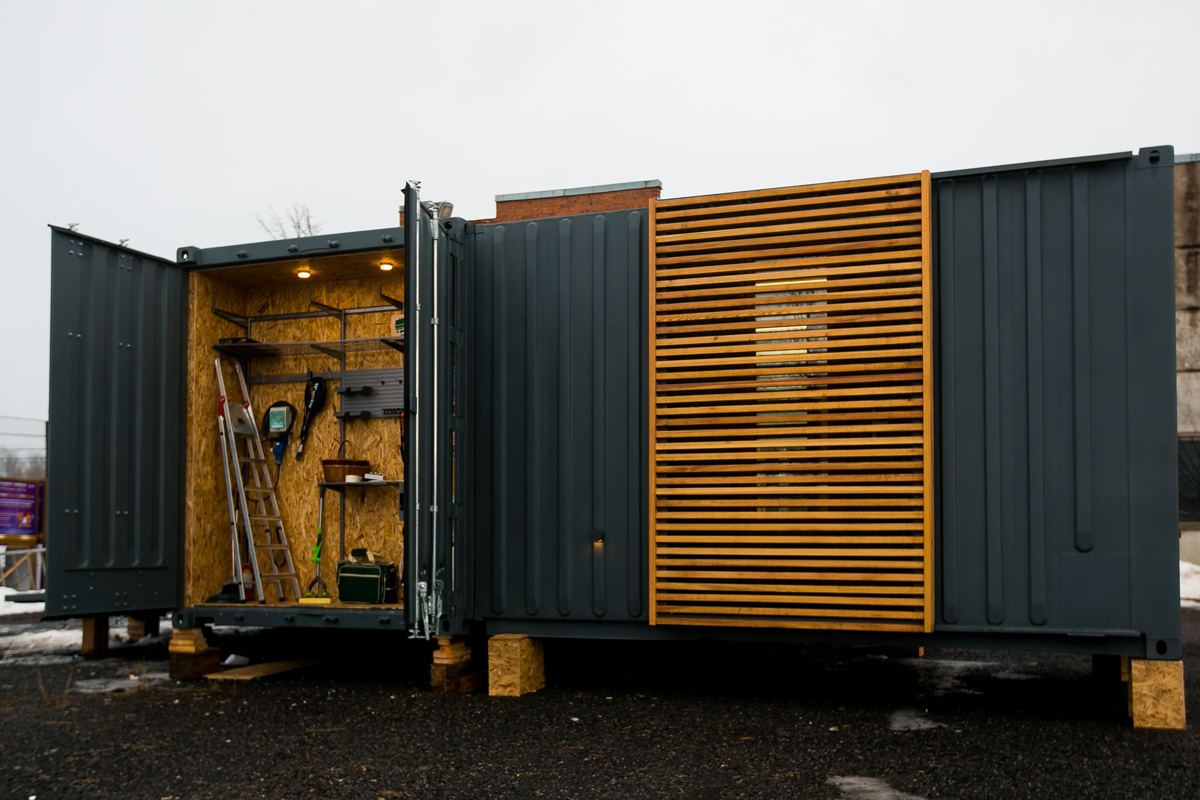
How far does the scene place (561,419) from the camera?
6.79 m

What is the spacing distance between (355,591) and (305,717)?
163 centimetres

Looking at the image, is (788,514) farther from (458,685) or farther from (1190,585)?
(1190,585)

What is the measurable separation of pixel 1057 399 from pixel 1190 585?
11.6 meters

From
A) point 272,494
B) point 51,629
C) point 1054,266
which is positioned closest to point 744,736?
point 1054,266

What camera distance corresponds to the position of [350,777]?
4.57m

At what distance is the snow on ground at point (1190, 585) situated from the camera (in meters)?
14.0

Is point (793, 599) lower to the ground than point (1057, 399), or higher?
lower

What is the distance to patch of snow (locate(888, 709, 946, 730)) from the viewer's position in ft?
18.2

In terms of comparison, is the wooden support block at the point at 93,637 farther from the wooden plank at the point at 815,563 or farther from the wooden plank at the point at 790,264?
the wooden plank at the point at 790,264

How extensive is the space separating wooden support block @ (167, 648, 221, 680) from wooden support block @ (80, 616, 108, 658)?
1.61 metres

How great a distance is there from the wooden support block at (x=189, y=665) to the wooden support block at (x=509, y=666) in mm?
2444

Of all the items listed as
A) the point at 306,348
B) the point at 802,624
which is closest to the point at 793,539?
the point at 802,624

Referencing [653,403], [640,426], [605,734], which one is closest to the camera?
[605,734]

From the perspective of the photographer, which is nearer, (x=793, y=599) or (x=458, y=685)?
(x=793, y=599)
